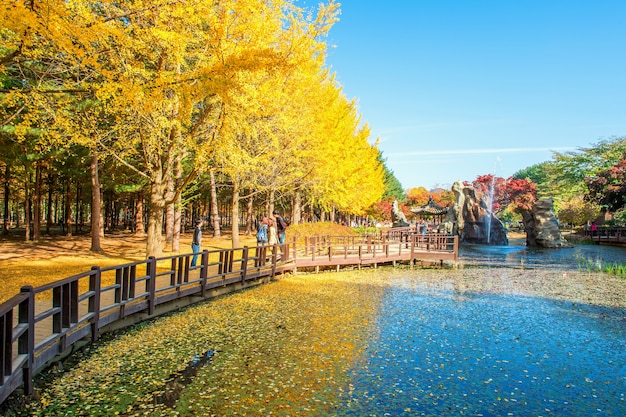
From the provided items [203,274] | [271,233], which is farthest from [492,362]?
[271,233]

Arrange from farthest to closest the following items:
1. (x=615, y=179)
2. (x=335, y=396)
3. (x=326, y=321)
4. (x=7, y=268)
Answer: (x=615, y=179) < (x=7, y=268) < (x=326, y=321) < (x=335, y=396)

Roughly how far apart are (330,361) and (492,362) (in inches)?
97.5

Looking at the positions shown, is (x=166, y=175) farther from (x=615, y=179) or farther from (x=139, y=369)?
(x=615, y=179)

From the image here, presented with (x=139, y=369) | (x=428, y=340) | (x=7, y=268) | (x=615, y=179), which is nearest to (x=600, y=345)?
(x=428, y=340)

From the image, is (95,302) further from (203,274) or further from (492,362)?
(492,362)

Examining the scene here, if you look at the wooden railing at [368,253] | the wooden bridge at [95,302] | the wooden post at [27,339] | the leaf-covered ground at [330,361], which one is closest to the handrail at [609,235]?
the wooden railing at [368,253]

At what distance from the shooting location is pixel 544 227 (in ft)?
113

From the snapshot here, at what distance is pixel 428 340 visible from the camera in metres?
8.16

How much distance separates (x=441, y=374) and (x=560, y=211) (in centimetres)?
5446

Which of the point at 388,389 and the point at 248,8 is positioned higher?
the point at 248,8

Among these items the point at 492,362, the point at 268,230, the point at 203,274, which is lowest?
the point at 492,362

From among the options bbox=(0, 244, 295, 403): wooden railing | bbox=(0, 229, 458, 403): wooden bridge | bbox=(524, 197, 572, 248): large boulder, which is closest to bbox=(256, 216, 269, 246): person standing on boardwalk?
bbox=(0, 229, 458, 403): wooden bridge

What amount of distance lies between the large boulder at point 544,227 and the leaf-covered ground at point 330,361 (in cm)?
2350

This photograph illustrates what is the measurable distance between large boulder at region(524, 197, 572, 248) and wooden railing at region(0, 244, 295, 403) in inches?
1081
